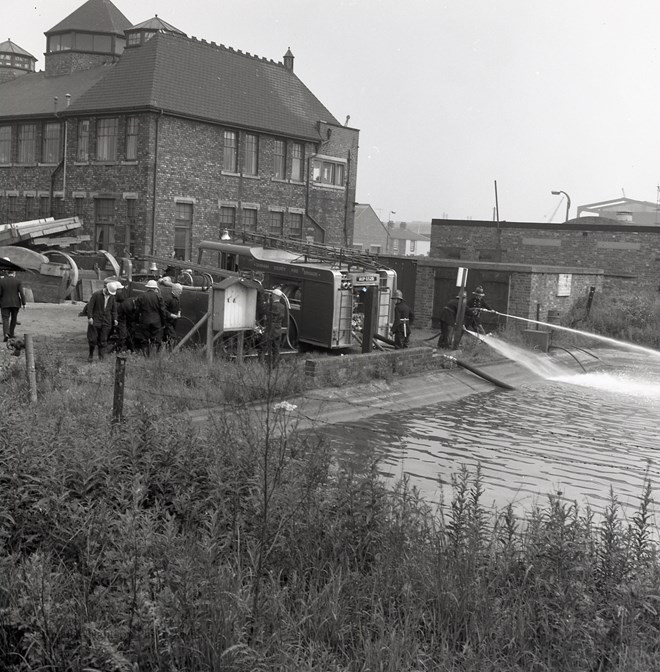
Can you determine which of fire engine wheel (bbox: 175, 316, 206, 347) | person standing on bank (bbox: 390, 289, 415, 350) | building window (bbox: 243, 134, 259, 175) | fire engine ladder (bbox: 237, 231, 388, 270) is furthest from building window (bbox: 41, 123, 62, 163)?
fire engine wheel (bbox: 175, 316, 206, 347)

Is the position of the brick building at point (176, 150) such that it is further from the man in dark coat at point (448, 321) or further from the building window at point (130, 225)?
the man in dark coat at point (448, 321)

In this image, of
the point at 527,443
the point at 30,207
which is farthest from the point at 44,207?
the point at 527,443

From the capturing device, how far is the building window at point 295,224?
134 ft

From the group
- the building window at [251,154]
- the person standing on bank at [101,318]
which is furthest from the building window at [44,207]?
the person standing on bank at [101,318]

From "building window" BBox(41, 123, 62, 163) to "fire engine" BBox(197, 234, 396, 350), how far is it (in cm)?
2033

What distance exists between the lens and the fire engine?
19.6 metres

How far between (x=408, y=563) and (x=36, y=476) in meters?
3.37

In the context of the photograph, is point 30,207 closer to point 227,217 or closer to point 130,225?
point 130,225

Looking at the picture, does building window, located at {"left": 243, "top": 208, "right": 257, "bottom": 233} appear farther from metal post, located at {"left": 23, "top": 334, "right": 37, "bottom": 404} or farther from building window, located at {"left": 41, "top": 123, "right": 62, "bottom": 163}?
metal post, located at {"left": 23, "top": 334, "right": 37, "bottom": 404}

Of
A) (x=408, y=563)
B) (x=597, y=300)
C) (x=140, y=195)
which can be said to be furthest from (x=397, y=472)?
(x=140, y=195)

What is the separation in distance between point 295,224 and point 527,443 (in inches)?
1140

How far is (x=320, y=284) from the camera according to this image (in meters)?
19.6

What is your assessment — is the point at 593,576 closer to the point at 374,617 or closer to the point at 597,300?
the point at 374,617

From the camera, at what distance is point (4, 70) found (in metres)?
58.7
